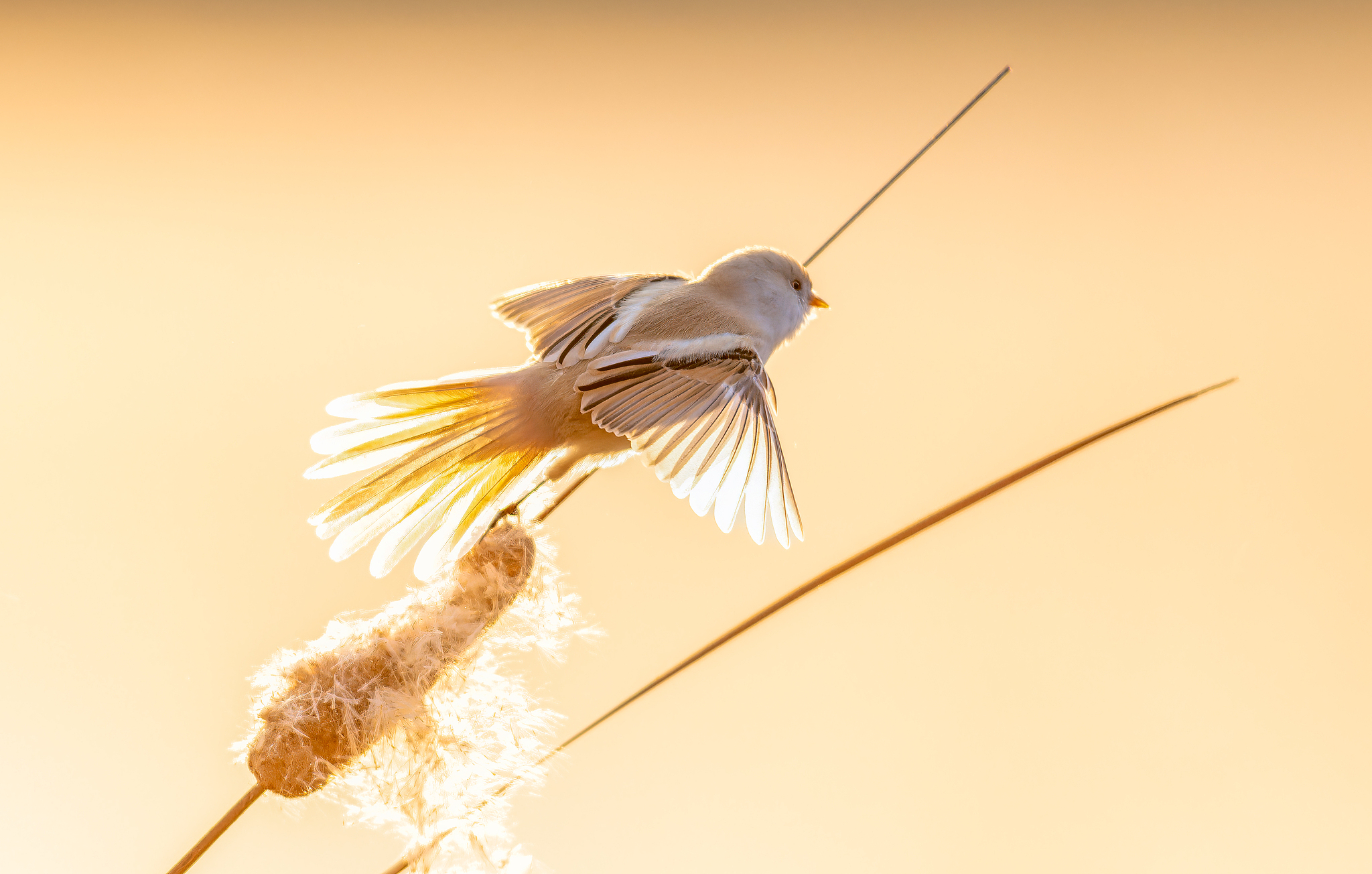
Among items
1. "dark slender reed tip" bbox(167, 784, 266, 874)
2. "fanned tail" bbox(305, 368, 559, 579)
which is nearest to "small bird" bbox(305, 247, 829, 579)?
"fanned tail" bbox(305, 368, 559, 579)

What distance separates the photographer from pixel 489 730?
494 mm

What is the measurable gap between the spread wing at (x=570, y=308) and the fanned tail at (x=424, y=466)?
0.06m

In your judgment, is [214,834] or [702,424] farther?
[702,424]

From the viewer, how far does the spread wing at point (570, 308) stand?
1.92 feet

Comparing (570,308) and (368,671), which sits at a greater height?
(570,308)

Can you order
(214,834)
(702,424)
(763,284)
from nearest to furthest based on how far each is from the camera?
(214,834)
(702,424)
(763,284)

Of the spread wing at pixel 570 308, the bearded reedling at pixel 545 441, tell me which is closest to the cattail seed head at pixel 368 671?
the bearded reedling at pixel 545 441

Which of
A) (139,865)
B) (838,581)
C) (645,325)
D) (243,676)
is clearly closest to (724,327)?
(645,325)

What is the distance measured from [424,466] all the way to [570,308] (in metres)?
0.16

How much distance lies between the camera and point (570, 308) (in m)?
0.61

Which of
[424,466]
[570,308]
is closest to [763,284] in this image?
[570,308]

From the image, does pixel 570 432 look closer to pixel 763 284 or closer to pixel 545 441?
pixel 545 441

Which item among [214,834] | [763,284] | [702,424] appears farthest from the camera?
[763,284]

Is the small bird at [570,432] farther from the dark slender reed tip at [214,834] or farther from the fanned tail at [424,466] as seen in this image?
the dark slender reed tip at [214,834]
